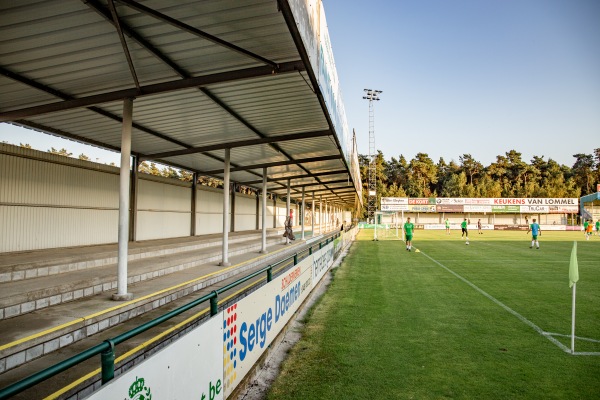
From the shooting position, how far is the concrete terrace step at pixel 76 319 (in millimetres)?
4750

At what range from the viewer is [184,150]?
12414 millimetres

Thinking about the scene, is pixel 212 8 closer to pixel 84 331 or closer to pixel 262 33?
pixel 262 33

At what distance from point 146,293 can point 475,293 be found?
7957mm

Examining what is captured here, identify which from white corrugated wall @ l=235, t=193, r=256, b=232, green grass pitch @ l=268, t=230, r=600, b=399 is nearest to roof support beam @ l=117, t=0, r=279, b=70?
green grass pitch @ l=268, t=230, r=600, b=399

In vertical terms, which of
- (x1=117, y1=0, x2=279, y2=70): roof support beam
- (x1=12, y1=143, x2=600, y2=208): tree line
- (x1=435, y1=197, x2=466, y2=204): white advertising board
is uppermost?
(x1=12, y1=143, x2=600, y2=208): tree line

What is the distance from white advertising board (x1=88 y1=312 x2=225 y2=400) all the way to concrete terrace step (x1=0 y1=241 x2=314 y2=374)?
2946 mm

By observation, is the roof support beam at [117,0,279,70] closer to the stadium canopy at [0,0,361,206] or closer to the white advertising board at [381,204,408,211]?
the stadium canopy at [0,0,361,206]

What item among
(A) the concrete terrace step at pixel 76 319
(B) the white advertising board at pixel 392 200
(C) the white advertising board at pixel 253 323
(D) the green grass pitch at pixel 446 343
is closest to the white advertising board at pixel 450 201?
(B) the white advertising board at pixel 392 200

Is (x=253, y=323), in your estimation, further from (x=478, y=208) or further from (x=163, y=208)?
(x=478, y=208)

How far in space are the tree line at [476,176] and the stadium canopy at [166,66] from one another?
6975 cm

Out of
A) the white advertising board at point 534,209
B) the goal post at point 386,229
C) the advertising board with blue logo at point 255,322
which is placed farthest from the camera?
the white advertising board at point 534,209

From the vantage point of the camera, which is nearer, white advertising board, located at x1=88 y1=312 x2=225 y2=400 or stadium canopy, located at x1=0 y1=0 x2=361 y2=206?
white advertising board, located at x1=88 y1=312 x2=225 y2=400

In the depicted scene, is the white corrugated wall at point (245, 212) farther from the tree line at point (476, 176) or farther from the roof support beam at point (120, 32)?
the tree line at point (476, 176)

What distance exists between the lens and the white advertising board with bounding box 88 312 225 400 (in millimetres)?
2208
